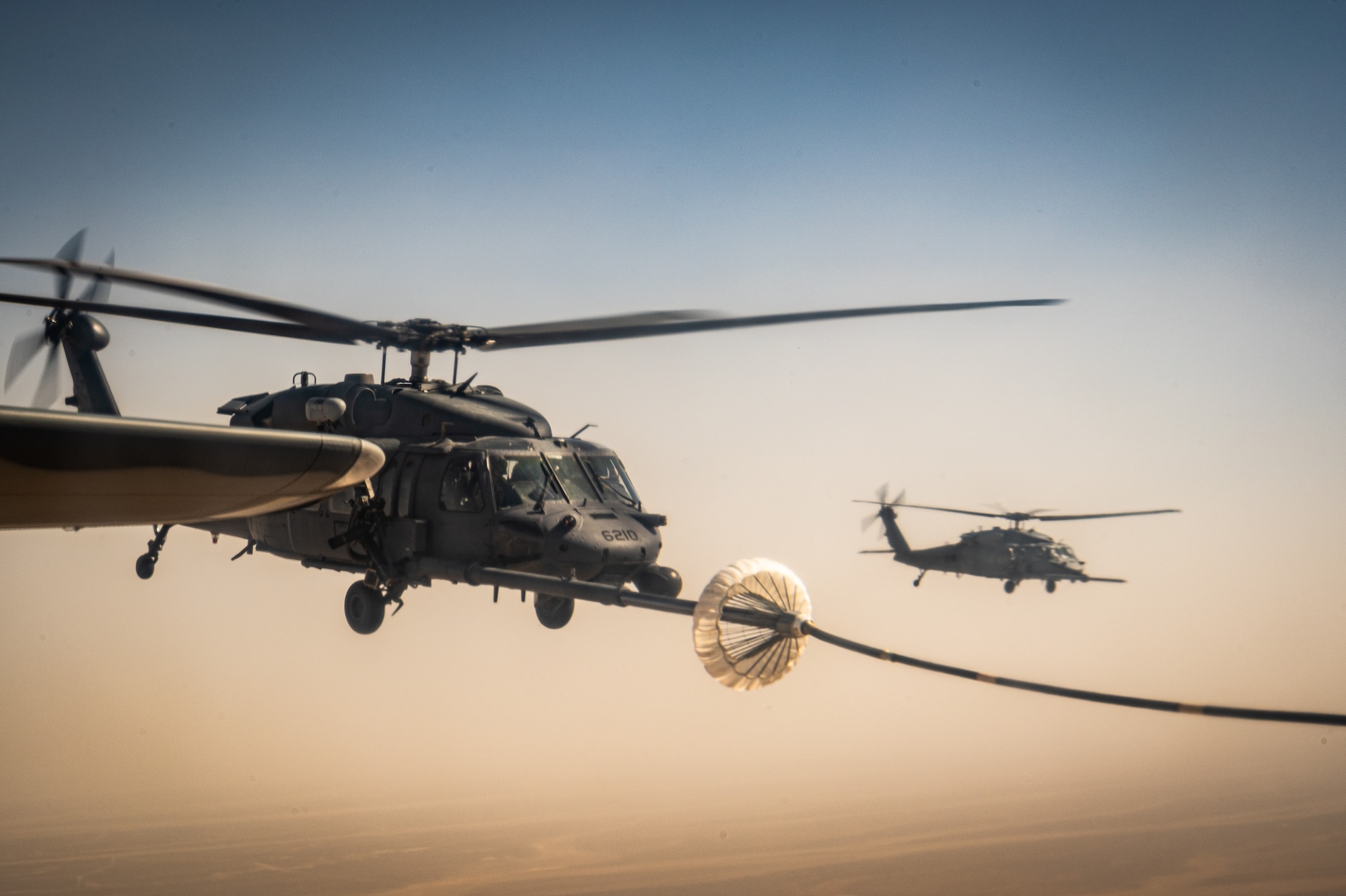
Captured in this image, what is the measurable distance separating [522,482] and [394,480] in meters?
1.77

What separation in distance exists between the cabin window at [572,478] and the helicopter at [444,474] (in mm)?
19

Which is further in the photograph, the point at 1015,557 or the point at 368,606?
the point at 1015,557

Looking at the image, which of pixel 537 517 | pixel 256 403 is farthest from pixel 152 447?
pixel 256 403


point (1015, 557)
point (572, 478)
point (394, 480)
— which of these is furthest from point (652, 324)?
point (1015, 557)

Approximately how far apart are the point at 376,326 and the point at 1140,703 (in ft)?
32.5

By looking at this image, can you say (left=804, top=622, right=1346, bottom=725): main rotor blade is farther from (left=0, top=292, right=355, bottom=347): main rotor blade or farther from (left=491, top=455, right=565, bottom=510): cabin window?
(left=0, top=292, right=355, bottom=347): main rotor blade

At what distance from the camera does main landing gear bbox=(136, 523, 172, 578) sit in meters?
15.6

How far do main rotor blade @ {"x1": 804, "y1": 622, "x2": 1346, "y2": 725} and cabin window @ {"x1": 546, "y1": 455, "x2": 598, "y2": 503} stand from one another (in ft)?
20.4

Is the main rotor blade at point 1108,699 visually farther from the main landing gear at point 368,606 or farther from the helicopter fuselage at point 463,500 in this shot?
the main landing gear at point 368,606

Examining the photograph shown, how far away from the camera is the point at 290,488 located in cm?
828

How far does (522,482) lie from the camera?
12750 mm

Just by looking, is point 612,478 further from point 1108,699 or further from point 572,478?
point 1108,699

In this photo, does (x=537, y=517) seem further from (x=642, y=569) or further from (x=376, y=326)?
(x=376, y=326)

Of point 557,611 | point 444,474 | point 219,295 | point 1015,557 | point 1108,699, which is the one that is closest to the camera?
point 1108,699
